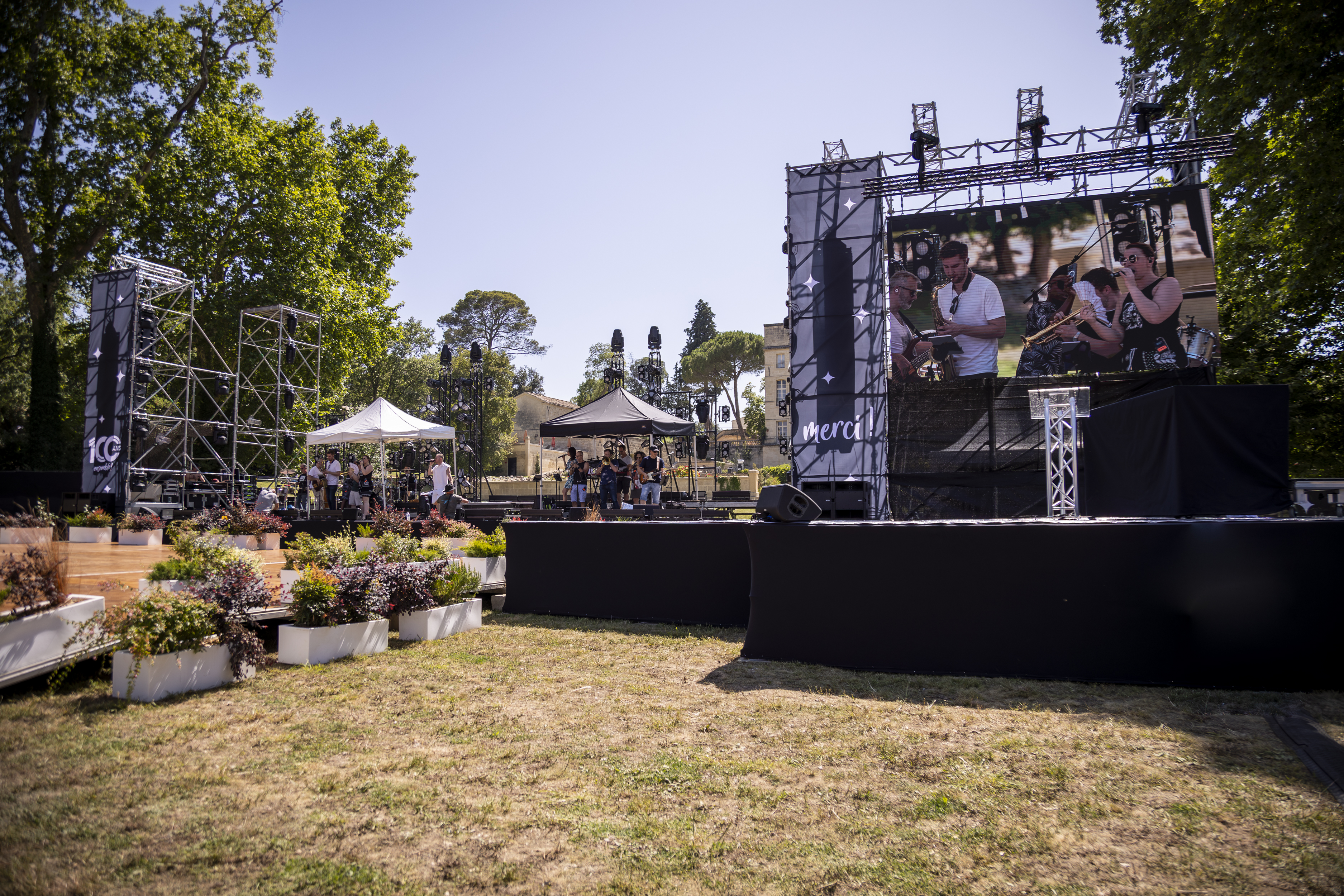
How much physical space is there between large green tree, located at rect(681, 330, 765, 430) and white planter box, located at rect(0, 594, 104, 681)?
54.3 m

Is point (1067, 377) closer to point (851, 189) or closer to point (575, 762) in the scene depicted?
point (851, 189)

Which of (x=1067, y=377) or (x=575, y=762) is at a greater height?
(x=1067, y=377)

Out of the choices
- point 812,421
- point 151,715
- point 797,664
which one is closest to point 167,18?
point 812,421

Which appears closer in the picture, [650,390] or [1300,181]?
[1300,181]

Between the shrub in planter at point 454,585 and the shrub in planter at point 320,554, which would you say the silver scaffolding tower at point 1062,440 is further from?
the shrub in planter at point 320,554

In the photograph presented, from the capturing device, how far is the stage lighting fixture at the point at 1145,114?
43.8ft

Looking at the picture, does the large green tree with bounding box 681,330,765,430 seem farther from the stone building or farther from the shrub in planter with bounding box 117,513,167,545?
the shrub in planter with bounding box 117,513,167,545

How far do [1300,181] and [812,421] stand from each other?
8.81 m

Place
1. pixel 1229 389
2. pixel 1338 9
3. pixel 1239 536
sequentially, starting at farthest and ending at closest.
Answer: pixel 1338 9 → pixel 1229 389 → pixel 1239 536

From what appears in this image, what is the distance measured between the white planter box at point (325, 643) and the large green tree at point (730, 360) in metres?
52.5

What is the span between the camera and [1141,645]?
5199 mm

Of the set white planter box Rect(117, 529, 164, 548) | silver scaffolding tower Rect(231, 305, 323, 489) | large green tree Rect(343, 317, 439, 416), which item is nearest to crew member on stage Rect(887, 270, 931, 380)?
white planter box Rect(117, 529, 164, 548)

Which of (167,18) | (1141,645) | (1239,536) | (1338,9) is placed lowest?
(1141,645)

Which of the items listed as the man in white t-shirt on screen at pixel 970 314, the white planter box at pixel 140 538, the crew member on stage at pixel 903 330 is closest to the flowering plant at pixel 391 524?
the white planter box at pixel 140 538
